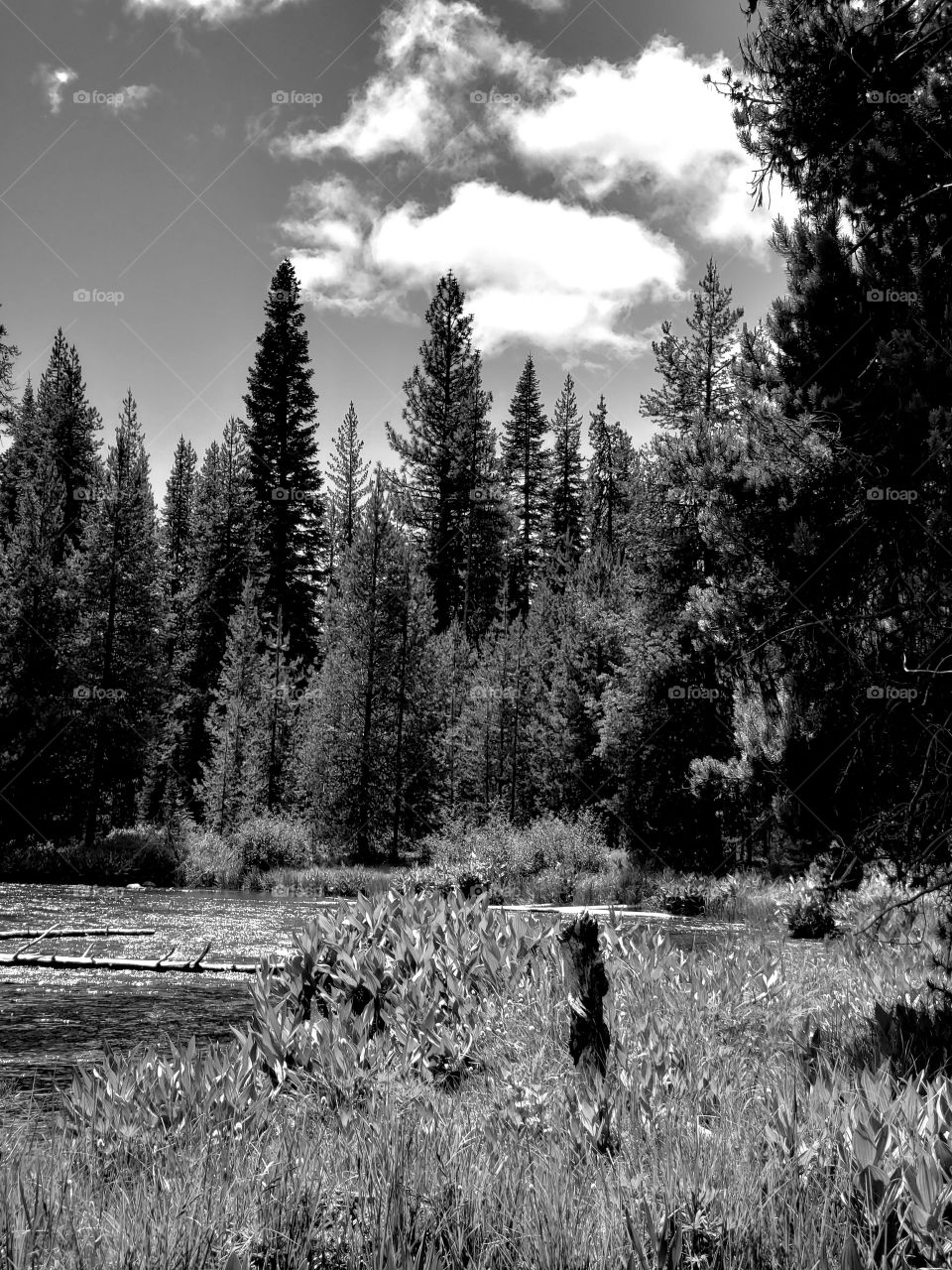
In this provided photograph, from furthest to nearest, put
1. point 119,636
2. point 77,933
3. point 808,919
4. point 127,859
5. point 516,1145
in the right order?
point 119,636, point 127,859, point 77,933, point 808,919, point 516,1145

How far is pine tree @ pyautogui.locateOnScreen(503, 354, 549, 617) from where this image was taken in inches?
2140

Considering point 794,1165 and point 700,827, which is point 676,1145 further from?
point 700,827

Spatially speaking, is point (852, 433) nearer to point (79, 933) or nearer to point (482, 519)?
point (79, 933)

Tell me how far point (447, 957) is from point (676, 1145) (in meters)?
3.89

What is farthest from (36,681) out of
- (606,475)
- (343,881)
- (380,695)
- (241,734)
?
(606,475)

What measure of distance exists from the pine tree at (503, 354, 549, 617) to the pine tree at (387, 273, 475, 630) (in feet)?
19.6

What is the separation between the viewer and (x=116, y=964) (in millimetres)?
10945

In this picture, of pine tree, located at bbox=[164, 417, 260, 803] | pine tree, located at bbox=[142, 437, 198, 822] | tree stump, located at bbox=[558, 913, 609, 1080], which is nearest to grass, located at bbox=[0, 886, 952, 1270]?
tree stump, located at bbox=[558, 913, 609, 1080]

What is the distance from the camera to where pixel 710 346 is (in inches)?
1064

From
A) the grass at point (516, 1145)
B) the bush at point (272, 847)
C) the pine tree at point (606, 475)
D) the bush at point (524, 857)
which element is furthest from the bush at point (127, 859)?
the pine tree at point (606, 475)

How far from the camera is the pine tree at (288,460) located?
45.3m

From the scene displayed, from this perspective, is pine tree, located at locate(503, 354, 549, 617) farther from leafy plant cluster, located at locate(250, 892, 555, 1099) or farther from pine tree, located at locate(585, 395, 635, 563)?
leafy plant cluster, located at locate(250, 892, 555, 1099)

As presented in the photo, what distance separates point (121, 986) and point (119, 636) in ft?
71.1

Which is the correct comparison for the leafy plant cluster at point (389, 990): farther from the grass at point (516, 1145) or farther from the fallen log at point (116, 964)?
the fallen log at point (116, 964)
